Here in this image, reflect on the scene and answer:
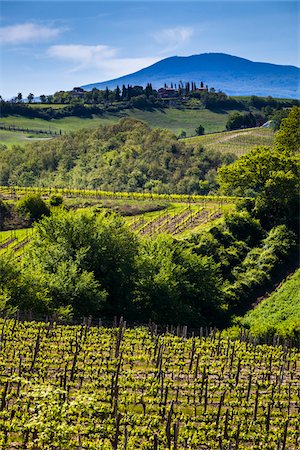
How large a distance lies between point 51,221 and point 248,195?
3339cm

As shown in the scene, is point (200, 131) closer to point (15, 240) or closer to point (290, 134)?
point (290, 134)

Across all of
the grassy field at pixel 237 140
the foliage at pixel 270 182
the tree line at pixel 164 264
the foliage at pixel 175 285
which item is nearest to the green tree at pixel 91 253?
the tree line at pixel 164 264

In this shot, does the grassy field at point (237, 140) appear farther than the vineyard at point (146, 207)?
Yes

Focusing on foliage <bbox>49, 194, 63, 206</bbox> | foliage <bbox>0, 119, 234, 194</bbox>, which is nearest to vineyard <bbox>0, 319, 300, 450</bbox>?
foliage <bbox>49, 194, 63, 206</bbox>

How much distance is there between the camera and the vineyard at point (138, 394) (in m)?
17.6

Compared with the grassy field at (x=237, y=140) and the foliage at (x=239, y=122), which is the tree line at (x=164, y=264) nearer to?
the grassy field at (x=237, y=140)

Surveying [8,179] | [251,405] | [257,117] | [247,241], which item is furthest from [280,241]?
[257,117]

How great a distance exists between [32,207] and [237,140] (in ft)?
301

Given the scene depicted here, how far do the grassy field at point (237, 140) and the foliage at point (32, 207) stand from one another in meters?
71.3

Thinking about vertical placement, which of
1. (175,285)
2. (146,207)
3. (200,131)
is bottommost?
(146,207)

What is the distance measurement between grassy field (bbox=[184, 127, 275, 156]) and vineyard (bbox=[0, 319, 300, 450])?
12022 cm

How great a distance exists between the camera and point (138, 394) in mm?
23203

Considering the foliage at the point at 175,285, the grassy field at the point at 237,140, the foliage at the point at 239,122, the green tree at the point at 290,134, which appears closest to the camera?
the foliage at the point at 175,285

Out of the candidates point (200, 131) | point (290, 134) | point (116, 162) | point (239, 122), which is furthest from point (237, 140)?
point (290, 134)
